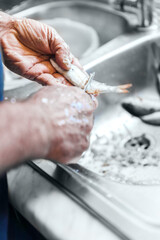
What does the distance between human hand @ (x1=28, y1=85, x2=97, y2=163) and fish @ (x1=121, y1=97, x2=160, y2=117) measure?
0.48m

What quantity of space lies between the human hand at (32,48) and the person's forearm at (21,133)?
0.26m

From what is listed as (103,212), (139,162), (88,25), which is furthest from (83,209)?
(88,25)

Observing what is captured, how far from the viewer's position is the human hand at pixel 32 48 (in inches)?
26.8

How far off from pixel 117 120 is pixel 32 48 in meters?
0.37

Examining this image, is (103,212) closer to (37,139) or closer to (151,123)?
(37,139)

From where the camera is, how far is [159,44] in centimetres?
96

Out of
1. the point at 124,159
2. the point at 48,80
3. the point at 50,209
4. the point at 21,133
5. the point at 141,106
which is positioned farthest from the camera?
the point at 141,106

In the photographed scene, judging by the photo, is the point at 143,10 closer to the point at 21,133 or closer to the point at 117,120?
the point at 117,120

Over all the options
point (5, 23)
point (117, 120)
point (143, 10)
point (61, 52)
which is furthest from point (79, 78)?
point (143, 10)

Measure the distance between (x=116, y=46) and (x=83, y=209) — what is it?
577 mm

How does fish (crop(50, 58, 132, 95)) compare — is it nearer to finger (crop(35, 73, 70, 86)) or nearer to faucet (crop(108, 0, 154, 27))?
finger (crop(35, 73, 70, 86))

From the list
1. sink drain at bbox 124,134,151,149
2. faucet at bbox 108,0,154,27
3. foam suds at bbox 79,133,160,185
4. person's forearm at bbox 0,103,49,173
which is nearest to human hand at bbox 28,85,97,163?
person's forearm at bbox 0,103,49,173

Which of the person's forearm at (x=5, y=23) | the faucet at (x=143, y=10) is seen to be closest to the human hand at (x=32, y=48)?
the person's forearm at (x=5, y=23)

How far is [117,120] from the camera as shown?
3.18 ft
